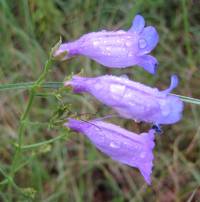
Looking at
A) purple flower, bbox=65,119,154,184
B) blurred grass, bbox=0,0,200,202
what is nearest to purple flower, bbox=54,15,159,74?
purple flower, bbox=65,119,154,184

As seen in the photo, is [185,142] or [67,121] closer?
[67,121]

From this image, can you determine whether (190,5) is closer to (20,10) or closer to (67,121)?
(20,10)

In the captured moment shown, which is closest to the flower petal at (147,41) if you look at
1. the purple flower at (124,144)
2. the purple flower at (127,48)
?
the purple flower at (127,48)

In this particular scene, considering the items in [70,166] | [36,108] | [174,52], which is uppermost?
[174,52]

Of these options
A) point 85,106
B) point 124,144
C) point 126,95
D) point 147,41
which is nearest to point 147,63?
point 147,41

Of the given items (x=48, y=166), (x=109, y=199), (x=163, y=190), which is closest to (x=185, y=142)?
(x=163, y=190)

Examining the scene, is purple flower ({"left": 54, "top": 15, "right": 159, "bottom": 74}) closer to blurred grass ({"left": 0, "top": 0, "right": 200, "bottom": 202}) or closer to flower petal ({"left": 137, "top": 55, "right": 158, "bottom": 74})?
flower petal ({"left": 137, "top": 55, "right": 158, "bottom": 74})

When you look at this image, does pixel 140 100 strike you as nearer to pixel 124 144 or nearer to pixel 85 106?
pixel 124 144
